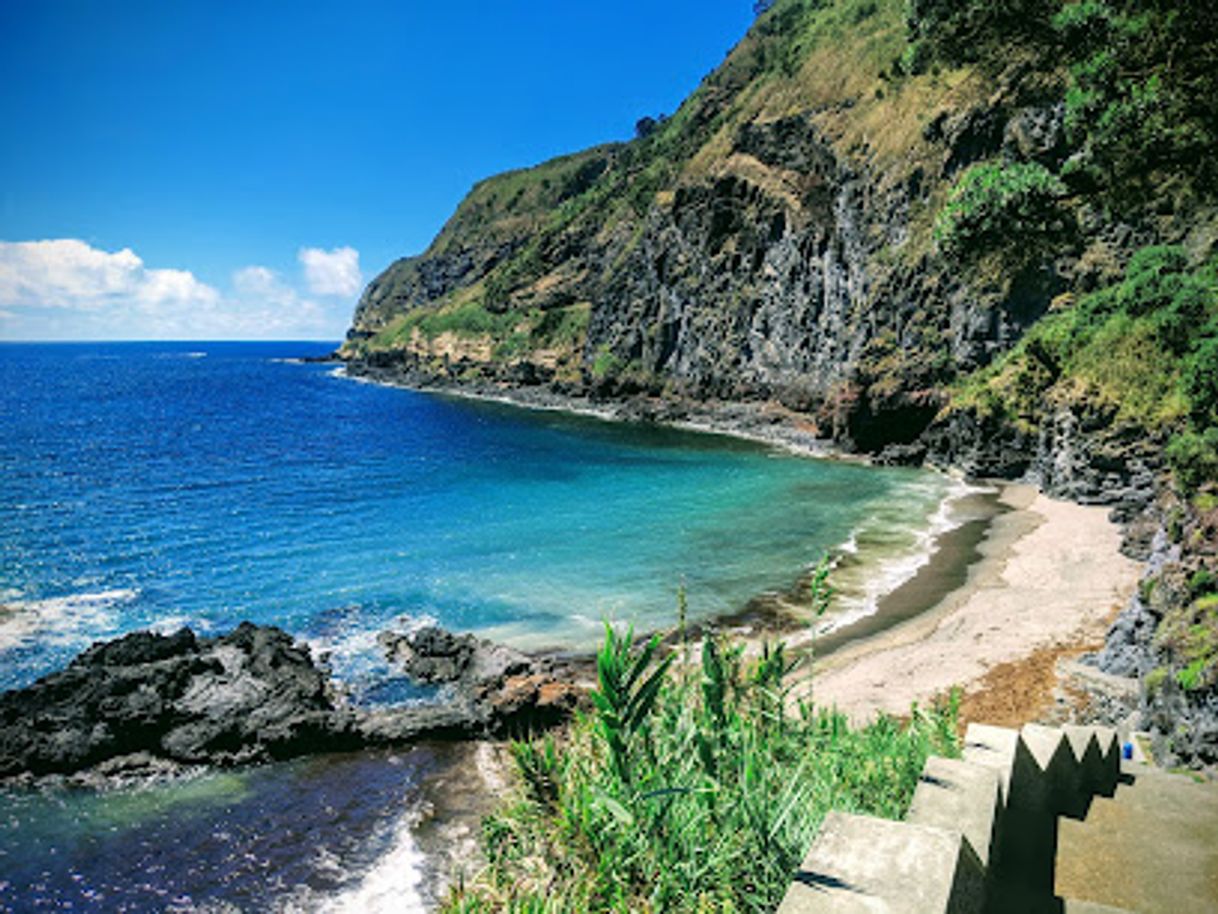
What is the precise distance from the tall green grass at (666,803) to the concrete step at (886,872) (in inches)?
31.2

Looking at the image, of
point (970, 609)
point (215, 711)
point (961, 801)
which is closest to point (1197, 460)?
point (970, 609)

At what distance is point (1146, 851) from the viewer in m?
4.77

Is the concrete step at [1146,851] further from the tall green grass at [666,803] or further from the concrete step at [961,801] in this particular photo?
the tall green grass at [666,803]

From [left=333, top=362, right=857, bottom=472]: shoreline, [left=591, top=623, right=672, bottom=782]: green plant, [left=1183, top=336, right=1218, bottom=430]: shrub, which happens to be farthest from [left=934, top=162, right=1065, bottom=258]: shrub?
[left=333, top=362, right=857, bottom=472]: shoreline

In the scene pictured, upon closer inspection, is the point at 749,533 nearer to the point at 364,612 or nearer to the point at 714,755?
the point at 364,612

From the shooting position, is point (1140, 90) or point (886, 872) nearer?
point (886, 872)

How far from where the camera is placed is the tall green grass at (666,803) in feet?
13.6

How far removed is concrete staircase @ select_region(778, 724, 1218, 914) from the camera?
10.2 feet

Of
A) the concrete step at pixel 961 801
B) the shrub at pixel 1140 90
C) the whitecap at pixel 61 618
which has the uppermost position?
the shrub at pixel 1140 90

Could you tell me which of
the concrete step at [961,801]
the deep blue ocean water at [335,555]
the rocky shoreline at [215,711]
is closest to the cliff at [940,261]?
the concrete step at [961,801]

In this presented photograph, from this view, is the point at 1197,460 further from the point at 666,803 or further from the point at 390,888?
the point at 390,888

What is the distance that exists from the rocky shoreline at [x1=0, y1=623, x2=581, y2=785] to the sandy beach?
6.71 m

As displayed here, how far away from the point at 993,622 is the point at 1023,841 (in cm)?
1710

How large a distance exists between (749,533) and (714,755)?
2640cm
